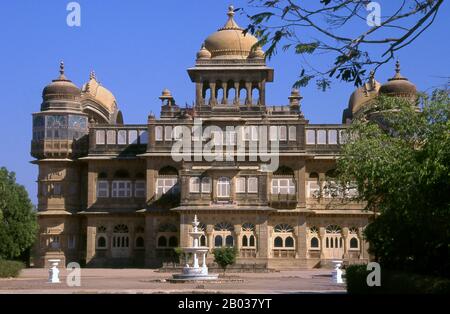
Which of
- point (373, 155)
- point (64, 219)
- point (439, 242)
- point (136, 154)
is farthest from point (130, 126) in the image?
Result: point (439, 242)

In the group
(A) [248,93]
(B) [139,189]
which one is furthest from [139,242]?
(A) [248,93]

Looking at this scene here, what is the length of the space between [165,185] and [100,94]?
16.7 m

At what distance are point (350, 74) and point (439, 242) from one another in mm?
12505

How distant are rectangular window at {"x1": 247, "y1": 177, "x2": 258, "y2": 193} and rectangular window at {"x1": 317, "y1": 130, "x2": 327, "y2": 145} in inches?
327

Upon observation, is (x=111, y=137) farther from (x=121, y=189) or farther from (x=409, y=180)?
(x=409, y=180)

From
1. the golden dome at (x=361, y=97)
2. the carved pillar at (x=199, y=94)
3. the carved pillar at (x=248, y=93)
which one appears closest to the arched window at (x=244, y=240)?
the carved pillar at (x=248, y=93)

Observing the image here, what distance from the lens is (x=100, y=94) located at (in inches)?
3088

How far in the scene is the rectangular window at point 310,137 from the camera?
67.2 meters

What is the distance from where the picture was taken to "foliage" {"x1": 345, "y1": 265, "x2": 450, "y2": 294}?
2162cm

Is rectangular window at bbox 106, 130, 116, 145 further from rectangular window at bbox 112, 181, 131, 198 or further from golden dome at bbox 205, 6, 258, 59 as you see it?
golden dome at bbox 205, 6, 258, 59

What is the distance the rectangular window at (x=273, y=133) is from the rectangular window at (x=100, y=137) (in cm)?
1346

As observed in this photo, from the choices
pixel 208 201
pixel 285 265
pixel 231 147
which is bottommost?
pixel 285 265

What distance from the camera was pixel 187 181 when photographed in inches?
2399

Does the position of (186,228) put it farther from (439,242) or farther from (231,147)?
(439,242)
